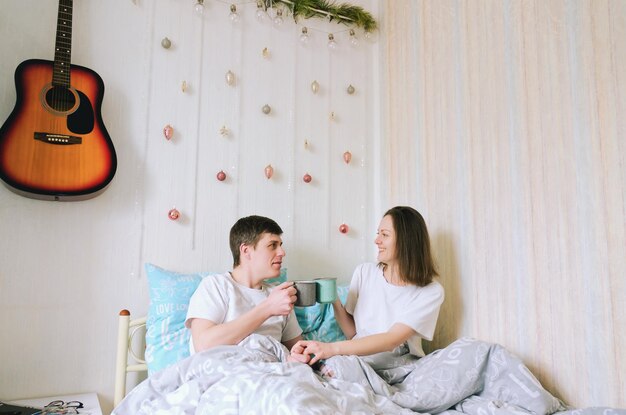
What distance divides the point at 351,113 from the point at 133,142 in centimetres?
109

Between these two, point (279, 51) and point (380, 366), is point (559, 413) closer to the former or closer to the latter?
point (380, 366)

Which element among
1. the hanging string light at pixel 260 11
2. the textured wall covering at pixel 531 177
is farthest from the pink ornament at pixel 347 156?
the hanging string light at pixel 260 11

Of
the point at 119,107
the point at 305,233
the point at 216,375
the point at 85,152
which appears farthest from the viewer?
the point at 305,233

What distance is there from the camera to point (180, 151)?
1.97m

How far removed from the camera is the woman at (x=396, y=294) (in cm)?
162

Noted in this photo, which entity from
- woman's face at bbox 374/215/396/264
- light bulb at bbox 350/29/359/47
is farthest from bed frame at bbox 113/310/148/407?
light bulb at bbox 350/29/359/47

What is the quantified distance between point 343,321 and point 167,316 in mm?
673

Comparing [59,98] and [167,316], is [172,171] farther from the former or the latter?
[167,316]

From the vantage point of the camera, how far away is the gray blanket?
99cm

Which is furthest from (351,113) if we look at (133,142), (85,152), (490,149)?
(85,152)

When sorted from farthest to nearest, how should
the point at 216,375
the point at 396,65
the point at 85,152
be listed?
the point at 396,65, the point at 85,152, the point at 216,375

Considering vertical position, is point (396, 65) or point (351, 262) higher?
point (396, 65)

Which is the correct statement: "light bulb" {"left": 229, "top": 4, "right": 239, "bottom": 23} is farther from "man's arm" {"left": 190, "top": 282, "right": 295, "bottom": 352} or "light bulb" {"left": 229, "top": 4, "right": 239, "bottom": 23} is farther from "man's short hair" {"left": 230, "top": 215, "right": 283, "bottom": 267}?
"man's arm" {"left": 190, "top": 282, "right": 295, "bottom": 352}

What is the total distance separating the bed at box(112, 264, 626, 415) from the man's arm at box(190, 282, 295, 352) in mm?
59
